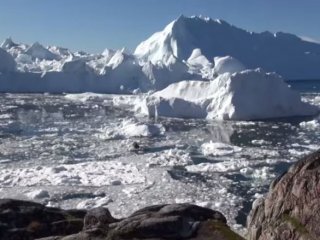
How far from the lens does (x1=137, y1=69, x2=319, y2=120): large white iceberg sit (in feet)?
97.6

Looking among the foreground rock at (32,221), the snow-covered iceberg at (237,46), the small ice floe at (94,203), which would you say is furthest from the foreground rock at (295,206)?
the snow-covered iceberg at (237,46)

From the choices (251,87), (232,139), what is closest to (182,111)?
(251,87)

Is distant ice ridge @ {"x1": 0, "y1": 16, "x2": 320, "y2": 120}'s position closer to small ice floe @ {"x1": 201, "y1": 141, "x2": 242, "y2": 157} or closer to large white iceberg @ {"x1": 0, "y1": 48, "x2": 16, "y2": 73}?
large white iceberg @ {"x1": 0, "y1": 48, "x2": 16, "y2": 73}

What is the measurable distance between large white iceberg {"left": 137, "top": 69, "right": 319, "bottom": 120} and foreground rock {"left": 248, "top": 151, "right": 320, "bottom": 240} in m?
24.1

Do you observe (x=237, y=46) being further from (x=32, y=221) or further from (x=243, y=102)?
(x=32, y=221)

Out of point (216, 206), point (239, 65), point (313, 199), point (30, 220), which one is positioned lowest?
point (216, 206)

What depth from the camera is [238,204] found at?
11.9 metres

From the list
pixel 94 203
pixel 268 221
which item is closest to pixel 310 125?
pixel 94 203

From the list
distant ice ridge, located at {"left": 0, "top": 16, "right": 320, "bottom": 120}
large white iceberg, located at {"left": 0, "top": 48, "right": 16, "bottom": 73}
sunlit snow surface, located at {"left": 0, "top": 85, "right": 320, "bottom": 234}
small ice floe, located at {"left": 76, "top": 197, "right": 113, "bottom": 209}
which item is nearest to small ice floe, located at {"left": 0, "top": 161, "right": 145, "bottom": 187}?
sunlit snow surface, located at {"left": 0, "top": 85, "right": 320, "bottom": 234}

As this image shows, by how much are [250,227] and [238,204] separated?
20.9 feet

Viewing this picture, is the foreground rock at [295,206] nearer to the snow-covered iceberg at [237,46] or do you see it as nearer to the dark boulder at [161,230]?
the dark boulder at [161,230]

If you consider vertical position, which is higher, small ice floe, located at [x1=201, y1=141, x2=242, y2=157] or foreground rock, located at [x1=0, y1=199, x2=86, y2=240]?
foreground rock, located at [x1=0, y1=199, x2=86, y2=240]

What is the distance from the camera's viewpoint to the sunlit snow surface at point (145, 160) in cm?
1267

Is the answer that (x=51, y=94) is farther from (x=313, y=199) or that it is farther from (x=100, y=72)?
(x=313, y=199)
